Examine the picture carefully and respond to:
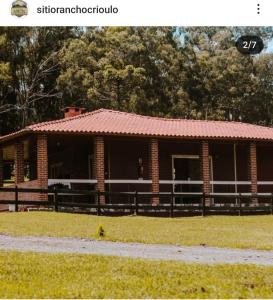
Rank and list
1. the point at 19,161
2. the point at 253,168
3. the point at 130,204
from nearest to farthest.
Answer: the point at 130,204 < the point at 19,161 < the point at 253,168

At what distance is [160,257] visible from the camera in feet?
31.9

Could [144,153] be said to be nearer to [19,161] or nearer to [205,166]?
[205,166]

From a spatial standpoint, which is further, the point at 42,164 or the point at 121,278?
the point at 42,164

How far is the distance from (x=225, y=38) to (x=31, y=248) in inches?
977

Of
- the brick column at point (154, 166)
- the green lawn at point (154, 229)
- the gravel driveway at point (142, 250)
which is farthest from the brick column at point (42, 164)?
the gravel driveway at point (142, 250)

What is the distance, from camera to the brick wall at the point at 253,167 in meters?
24.0

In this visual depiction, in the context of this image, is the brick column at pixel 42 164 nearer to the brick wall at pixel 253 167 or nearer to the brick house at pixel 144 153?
the brick house at pixel 144 153

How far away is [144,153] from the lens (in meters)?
23.9

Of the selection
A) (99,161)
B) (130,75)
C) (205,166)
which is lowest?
(205,166)

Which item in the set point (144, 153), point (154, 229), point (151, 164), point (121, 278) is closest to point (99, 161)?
point (151, 164)

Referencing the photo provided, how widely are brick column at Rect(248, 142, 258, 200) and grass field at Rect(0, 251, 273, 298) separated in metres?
15.3

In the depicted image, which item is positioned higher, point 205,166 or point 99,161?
point 99,161

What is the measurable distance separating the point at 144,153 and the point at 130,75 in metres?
10.3

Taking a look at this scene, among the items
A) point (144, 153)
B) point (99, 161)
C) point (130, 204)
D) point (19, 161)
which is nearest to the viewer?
point (130, 204)
